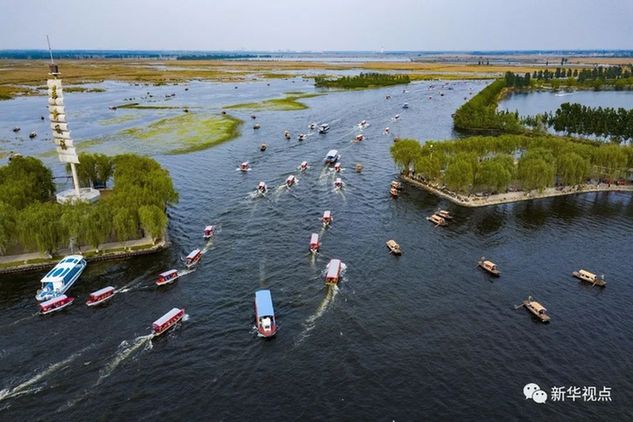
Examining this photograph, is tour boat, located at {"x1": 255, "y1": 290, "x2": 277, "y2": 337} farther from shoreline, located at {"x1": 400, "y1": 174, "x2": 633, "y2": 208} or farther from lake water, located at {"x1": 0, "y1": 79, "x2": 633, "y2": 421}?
shoreline, located at {"x1": 400, "y1": 174, "x2": 633, "y2": 208}

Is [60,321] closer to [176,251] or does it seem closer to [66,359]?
[66,359]

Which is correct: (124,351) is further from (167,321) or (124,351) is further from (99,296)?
(99,296)

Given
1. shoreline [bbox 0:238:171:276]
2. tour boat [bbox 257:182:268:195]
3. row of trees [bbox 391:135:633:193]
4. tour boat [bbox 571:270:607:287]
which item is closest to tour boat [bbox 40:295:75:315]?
shoreline [bbox 0:238:171:276]

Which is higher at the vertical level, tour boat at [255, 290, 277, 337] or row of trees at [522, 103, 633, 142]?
row of trees at [522, 103, 633, 142]

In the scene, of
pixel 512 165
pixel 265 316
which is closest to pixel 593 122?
pixel 512 165

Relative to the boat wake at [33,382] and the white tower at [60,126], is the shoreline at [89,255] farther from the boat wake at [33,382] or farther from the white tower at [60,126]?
the boat wake at [33,382]

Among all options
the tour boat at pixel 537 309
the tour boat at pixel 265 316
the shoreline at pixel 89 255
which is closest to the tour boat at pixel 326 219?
the shoreline at pixel 89 255
